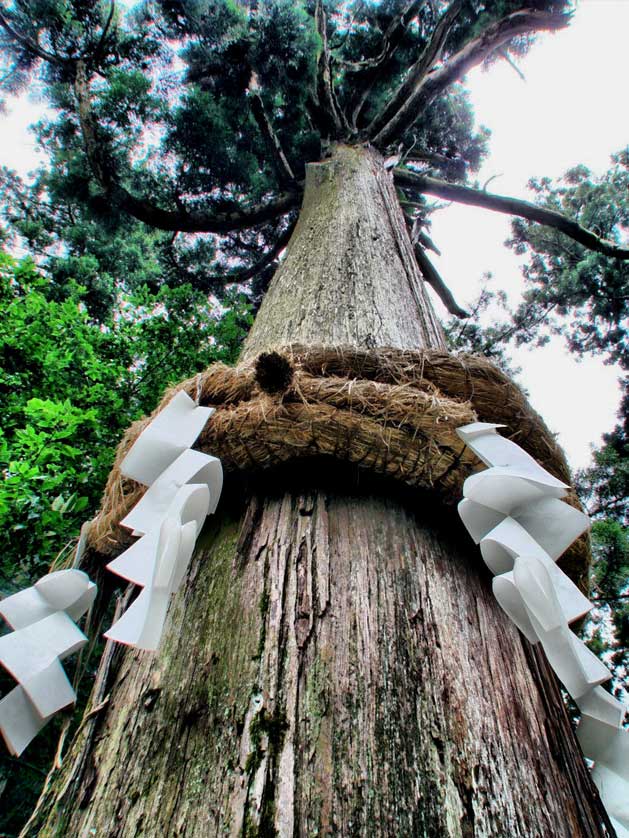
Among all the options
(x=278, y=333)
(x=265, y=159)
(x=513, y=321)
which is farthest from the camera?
(x=513, y=321)

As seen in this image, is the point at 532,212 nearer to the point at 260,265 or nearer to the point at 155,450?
the point at 260,265

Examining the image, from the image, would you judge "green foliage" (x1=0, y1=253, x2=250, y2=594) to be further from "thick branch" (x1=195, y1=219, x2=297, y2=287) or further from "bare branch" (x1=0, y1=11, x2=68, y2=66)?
"bare branch" (x1=0, y1=11, x2=68, y2=66)

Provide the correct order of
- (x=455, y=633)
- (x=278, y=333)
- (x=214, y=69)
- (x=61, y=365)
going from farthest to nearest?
(x=214, y=69) → (x=61, y=365) → (x=278, y=333) → (x=455, y=633)

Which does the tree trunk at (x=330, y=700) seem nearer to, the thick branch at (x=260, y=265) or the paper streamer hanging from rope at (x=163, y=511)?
the paper streamer hanging from rope at (x=163, y=511)

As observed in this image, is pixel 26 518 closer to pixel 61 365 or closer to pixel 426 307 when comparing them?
pixel 61 365

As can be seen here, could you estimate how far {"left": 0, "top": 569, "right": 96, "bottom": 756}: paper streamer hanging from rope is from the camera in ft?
2.74

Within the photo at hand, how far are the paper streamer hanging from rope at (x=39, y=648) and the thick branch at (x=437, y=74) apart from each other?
3.89 m

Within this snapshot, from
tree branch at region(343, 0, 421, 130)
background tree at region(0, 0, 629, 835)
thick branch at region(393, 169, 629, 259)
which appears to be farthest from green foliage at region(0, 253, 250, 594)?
tree branch at region(343, 0, 421, 130)

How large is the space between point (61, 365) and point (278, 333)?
7.12ft

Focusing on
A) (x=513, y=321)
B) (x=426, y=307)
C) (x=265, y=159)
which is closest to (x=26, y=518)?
(x=426, y=307)

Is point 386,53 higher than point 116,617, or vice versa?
point 386,53

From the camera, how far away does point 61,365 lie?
3.07 metres

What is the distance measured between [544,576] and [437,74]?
4639 mm

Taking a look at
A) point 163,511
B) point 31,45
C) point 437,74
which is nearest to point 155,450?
point 163,511
